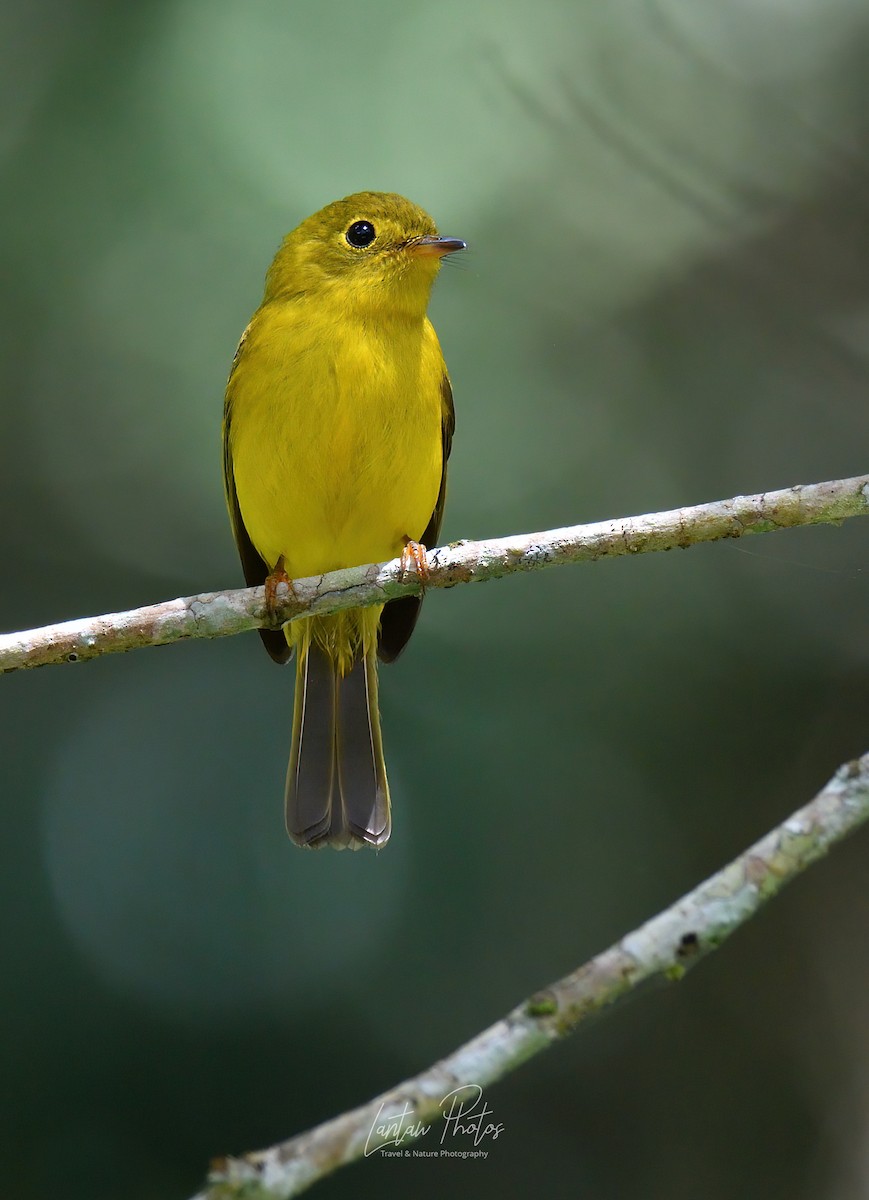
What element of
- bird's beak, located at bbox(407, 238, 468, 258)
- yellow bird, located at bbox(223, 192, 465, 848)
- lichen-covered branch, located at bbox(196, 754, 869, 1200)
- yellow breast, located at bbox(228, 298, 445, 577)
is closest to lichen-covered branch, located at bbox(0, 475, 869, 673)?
yellow bird, located at bbox(223, 192, 465, 848)

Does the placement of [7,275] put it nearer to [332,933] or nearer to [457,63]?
[457,63]

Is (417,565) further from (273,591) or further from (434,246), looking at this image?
(434,246)

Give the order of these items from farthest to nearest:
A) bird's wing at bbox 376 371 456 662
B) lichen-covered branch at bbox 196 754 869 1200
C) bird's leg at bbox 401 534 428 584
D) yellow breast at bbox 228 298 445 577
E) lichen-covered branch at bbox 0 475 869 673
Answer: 1. bird's wing at bbox 376 371 456 662
2. yellow breast at bbox 228 298 445 577
3. bird's leg at bbox 401 534 428 584
4. lichen-covered branch at bbox 0 475 869 673
5. lichen-covered branch at bbox 196 754 869 1200

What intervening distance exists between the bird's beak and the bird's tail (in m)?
1.38

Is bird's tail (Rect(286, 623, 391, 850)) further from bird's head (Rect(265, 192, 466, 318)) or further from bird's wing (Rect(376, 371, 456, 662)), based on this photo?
bird's head (Rect(265, 192, 466, 318))

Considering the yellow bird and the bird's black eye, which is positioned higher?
the bird's black eye

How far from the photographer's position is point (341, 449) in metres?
3.77

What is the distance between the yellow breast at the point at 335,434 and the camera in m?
3.76

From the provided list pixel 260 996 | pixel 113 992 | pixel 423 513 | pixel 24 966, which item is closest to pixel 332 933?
pixel 260 996

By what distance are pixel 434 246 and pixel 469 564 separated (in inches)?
50.6

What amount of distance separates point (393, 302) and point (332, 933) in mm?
2319

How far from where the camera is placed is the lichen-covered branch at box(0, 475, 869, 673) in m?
2.96

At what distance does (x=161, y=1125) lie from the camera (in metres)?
4.23

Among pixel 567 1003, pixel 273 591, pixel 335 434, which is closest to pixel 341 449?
pixel 335 434
